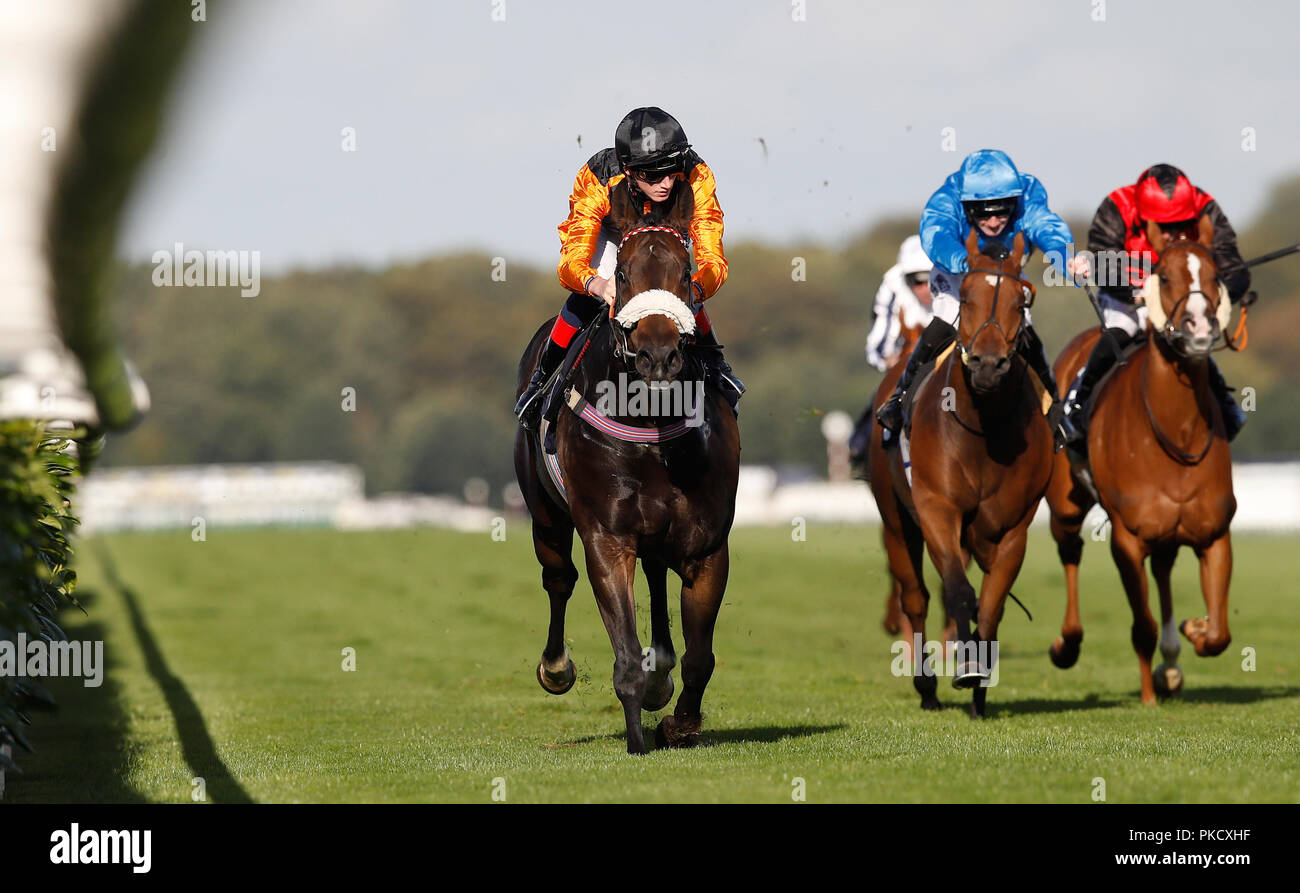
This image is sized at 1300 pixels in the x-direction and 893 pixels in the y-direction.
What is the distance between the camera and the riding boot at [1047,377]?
27.2 feet

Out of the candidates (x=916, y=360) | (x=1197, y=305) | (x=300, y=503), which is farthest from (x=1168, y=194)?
(x=300, y=503)

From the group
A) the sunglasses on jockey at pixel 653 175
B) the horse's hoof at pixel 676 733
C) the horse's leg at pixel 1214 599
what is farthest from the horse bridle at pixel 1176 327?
the horse's hoof at pixel 676 733

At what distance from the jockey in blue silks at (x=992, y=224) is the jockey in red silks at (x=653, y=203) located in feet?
6.83

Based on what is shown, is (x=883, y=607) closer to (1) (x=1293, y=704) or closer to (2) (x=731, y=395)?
(1) (x=1293, y=704)

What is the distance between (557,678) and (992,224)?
3263 millimetres

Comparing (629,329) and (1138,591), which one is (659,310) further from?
(1138,591)

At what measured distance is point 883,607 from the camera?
18625 mm

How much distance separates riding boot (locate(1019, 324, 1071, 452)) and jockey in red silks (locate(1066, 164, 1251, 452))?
0.49m

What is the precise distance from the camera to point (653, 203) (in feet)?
21.7

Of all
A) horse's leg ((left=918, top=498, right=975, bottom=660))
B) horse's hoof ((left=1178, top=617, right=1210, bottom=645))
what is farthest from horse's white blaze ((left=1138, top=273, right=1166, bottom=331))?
horse's hoof ((left=1178, top=617, right=1210, bottom=645))

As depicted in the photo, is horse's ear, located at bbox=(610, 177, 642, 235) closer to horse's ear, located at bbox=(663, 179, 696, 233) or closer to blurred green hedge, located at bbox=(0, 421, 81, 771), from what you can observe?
horse's ear, located at bbox=(663, 179, 696, 233)

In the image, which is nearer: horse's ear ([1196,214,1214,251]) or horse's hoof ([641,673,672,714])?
horse's hoof ([641,673,672,714])

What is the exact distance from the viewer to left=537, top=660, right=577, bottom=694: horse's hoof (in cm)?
798

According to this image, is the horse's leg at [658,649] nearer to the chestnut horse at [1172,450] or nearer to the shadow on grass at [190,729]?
the shadow on grass at [190,729]
